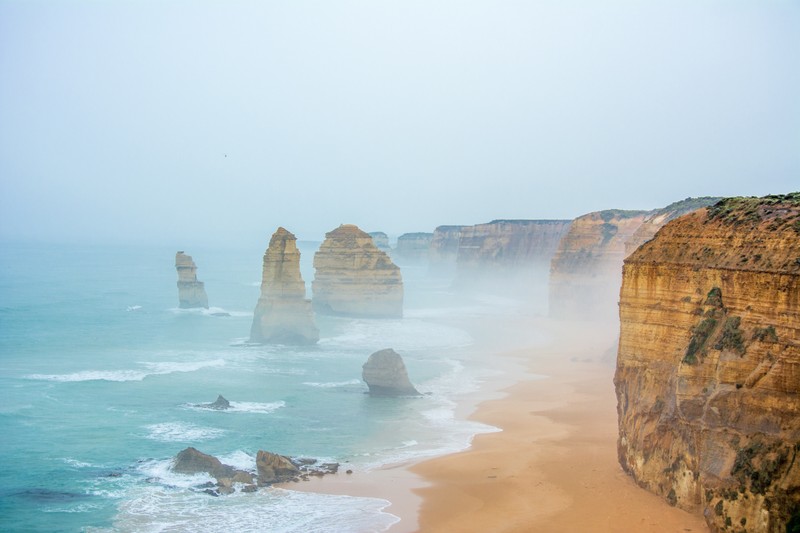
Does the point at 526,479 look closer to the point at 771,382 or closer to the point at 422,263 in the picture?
the point at 771,382

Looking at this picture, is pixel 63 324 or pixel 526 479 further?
pixel 63 324

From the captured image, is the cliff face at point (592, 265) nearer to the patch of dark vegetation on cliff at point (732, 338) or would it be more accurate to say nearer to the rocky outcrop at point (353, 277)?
the rocky outcrop at point (353, 277)

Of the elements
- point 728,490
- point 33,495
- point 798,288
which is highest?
point 798,288

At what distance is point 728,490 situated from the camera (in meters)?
16.1

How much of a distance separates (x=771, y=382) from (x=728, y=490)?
2332 millimetres

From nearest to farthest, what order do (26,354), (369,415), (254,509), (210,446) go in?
1. (254,509)
2. (210,446)
3. (369,415)
4. (26,354)

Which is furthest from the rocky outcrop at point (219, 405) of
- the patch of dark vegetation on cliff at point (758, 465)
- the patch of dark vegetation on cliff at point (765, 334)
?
the patch of dark vegetation on cliff at point (765, 334)

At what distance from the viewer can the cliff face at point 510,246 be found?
→ 109 m

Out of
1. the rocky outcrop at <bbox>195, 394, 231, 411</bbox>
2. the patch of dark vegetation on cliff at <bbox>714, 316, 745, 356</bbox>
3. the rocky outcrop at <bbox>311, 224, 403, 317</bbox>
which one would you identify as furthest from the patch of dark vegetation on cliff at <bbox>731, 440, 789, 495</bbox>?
the rocky outcrop at <bbox>311, 224, 403, 317</bbox>

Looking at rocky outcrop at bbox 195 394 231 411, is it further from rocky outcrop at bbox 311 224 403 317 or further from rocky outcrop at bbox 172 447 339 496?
rocky outcrop at bbox 311 224 403 317

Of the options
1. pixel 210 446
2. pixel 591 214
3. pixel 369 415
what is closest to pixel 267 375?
pixel 369 415

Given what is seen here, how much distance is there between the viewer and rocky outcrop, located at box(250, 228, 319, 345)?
5203 cm

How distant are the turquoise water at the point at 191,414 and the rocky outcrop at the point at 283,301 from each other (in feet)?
4.70

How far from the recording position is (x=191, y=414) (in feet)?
109
